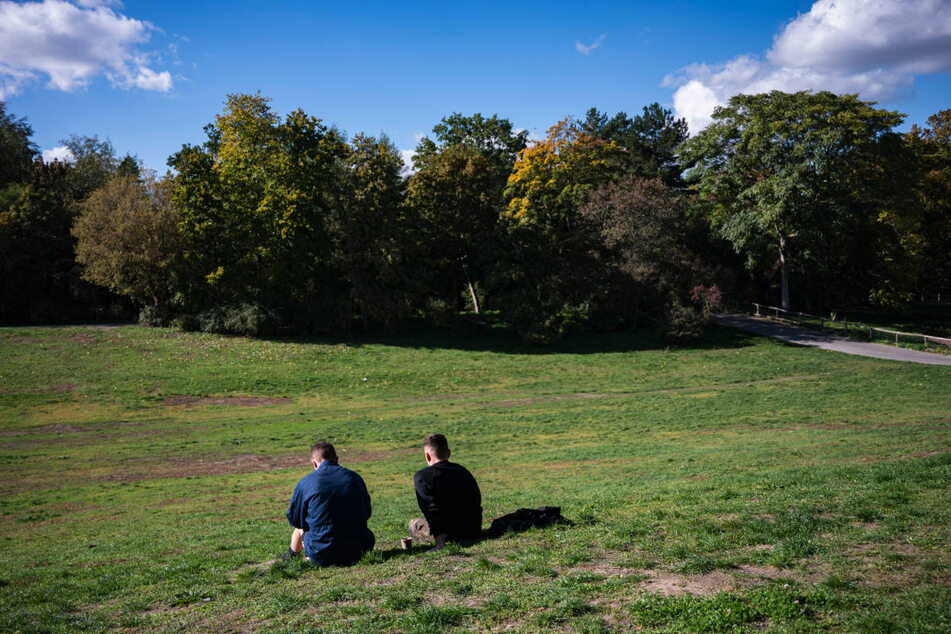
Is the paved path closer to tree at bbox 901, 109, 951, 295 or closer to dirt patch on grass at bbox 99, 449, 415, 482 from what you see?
tree at bbox 901, 109, 951, 295

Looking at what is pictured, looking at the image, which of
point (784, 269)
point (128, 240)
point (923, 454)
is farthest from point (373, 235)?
point (923, 454)

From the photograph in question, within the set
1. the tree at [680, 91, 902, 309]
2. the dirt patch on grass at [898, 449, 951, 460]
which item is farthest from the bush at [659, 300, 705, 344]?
the dirt patch on grass at [898, 449, 951, 460]

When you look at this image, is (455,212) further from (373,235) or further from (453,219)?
(373,235)

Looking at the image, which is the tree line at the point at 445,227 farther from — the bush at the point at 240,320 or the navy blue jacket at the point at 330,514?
the navy blue jacket at the point at 330,514

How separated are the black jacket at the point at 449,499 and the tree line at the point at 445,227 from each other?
33.2 m

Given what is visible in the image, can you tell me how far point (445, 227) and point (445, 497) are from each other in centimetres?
4101

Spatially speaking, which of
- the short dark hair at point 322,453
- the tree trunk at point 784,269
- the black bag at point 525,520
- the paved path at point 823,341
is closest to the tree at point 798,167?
the tree trunk at point 784,269

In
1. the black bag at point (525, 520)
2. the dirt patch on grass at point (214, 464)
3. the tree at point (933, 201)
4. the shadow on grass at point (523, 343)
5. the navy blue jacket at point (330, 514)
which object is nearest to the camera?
the navy blue jacket at point (330, 514)

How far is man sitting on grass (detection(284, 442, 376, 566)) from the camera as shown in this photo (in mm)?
7102

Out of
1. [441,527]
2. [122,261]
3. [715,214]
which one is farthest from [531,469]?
[715,214]

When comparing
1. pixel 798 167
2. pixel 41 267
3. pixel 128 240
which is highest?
pixel 798 167

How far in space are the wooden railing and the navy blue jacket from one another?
42369mm

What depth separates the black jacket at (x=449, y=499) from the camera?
7480mm

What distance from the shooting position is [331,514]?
7.12 metres
